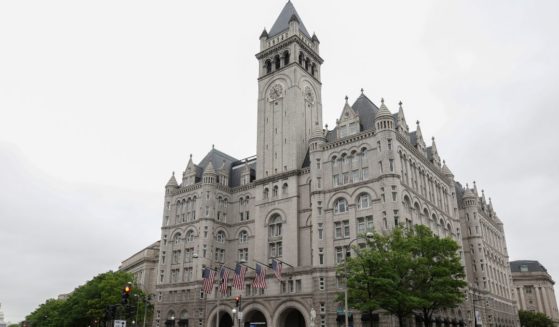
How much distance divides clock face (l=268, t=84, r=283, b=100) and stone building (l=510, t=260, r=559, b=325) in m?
107

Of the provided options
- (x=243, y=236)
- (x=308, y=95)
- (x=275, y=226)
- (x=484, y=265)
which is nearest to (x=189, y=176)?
(x=243, y=236)

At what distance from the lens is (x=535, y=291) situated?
468 feet

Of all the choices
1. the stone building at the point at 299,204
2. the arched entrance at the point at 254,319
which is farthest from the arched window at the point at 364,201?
the arched entrance at the point at 254,319

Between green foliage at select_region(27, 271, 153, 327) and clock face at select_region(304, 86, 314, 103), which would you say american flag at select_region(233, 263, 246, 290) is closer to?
green foliage at select_region(27, 271, 153, 327)

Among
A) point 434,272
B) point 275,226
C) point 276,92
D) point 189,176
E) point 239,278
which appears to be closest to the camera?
point 434,272

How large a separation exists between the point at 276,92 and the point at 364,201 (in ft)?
95.9

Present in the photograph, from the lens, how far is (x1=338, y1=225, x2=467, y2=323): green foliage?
43.7 m

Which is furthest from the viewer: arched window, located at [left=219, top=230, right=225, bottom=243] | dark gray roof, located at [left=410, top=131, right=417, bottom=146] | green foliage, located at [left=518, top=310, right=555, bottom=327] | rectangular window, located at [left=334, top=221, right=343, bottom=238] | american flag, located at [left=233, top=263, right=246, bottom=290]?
green foliage, located at [left=518, top=310, right=555, bottom=327]

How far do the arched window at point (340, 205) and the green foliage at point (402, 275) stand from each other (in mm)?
15670

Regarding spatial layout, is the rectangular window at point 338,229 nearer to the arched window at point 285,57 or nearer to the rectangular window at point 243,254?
the rectangular window at point 243,254

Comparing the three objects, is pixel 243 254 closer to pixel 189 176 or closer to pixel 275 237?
pixel 275 237

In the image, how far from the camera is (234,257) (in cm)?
8081

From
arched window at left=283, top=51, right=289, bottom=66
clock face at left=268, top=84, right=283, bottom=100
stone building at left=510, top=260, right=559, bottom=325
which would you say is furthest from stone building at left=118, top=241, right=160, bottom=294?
stone building at left=510, top=260, right=559, bottom=325

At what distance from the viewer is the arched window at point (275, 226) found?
237ft
